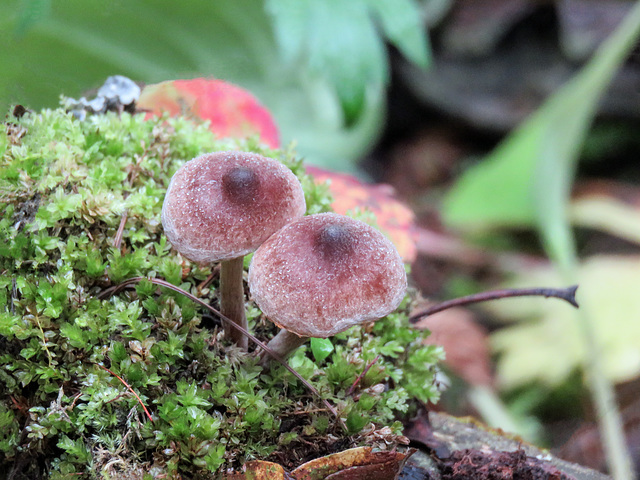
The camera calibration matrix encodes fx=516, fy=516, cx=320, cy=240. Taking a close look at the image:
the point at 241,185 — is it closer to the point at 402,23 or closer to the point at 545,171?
the point at 402,23

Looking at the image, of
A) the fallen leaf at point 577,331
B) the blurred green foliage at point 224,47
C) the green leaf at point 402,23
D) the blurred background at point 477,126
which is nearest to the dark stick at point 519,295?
the blurred background at point 477,126

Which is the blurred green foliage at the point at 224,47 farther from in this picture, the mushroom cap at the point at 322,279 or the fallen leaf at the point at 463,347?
the fallen leaf at the point at 463,347

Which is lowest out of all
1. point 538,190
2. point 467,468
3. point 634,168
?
point 467,468

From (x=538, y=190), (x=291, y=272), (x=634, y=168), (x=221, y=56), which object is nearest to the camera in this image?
(x=291, y=272)

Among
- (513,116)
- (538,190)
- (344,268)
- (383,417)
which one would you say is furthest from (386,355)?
(513,116)

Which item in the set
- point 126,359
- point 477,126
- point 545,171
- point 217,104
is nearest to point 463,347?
point 545,171

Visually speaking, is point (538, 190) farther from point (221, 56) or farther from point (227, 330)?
point (227, 330)
